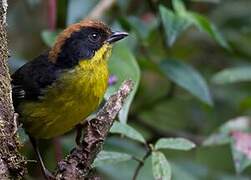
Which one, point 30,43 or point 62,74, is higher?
point 62,74

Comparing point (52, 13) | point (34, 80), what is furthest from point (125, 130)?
point (52, 13)

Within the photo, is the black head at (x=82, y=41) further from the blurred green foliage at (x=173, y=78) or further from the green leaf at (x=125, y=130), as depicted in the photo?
the green leaf at (x=125, y=130)

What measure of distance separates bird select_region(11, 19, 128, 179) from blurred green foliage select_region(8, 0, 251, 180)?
121mm

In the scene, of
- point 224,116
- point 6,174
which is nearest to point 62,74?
point 6,174

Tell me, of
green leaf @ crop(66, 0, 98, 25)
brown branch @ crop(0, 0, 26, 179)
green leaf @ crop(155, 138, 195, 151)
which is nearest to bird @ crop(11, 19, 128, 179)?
green leaf @ crop(66, 0, 98, 25)

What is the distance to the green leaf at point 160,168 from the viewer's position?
3279 mm

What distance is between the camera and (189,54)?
585 cm

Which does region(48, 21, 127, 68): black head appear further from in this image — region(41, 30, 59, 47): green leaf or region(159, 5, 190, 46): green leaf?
region(159, 5, 190, 46): green leaf

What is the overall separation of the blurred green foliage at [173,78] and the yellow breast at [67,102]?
119mm

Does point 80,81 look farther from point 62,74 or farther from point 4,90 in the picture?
point 4,90

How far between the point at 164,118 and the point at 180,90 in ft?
0.88

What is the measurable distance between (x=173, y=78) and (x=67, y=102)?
805 mm

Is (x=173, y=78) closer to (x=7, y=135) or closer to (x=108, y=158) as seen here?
(x=108, y=158)

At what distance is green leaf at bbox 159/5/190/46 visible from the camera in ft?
13.4
